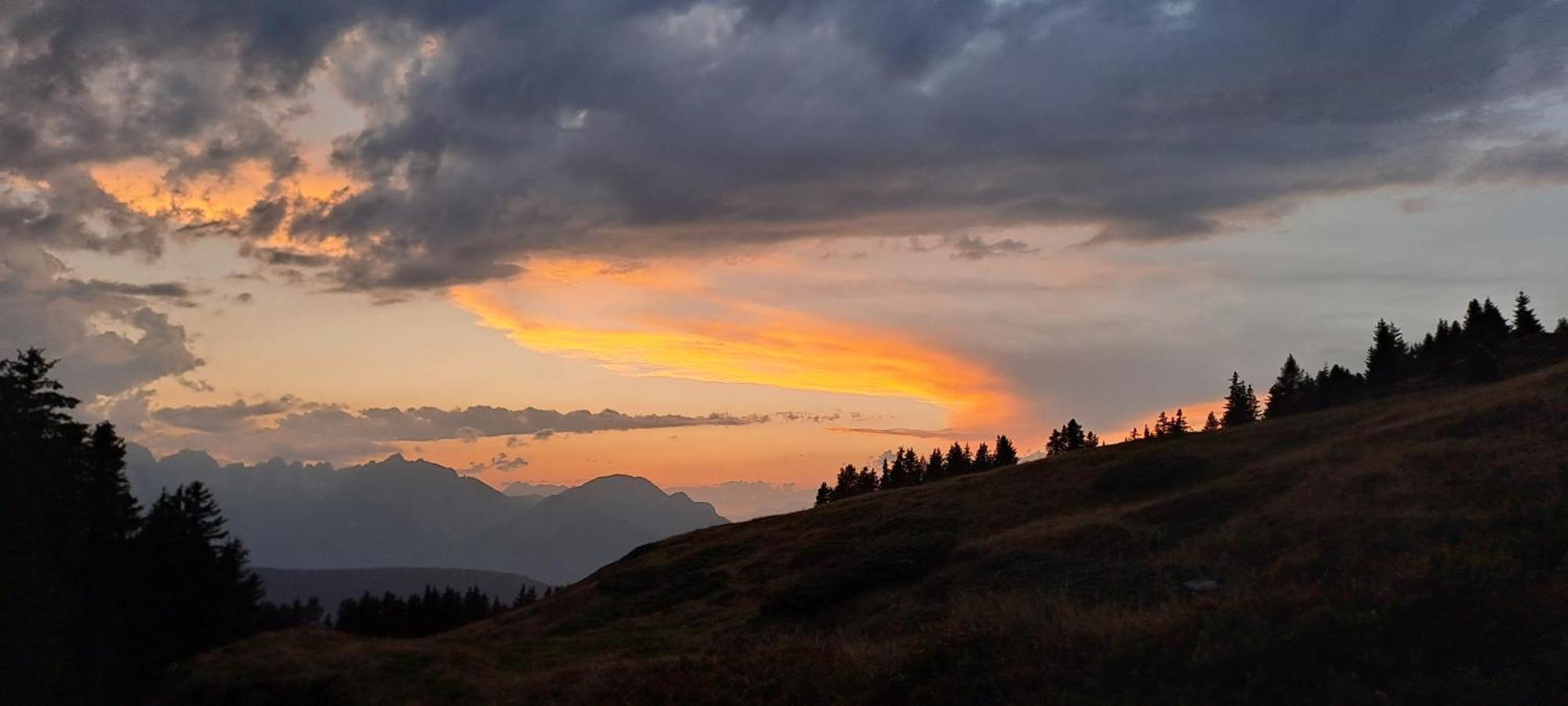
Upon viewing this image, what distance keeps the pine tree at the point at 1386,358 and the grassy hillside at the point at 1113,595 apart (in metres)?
32.3

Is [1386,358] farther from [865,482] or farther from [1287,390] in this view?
[865,482]

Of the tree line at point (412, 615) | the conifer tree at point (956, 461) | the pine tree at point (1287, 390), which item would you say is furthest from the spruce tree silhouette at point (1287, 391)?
the tree line at point (412, 615)

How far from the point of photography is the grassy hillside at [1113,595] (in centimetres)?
1227

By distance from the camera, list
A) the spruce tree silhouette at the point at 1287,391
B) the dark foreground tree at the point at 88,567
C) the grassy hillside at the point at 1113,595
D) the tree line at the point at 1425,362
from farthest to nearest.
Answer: the spruce tree silhouette at the point at 1287,391
the tree line at the point at 1425,362
the dark foreground tree at the point at 88,567
the grassy hillside at the point at 1113,595

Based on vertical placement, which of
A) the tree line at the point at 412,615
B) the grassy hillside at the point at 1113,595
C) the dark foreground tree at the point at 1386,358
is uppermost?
the dark foreground tree at the point at 1386,358

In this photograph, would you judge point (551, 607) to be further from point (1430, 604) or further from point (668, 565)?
point (1430, 604)

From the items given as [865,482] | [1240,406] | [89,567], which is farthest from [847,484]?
[89,567]

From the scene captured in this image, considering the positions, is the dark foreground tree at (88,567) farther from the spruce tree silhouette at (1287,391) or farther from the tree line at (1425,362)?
the spruce tree silhouette at (1287,391)

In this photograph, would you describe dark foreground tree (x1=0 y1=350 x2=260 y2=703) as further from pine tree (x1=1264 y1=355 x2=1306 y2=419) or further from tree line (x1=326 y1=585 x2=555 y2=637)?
pine tree (x1=1264 y1=355 x2=1306 y2=419)

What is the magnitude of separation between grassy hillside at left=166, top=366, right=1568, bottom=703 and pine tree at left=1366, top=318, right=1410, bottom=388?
32.3 m

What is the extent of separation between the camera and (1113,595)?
28.0m

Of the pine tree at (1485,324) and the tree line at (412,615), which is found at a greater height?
the pine tree at (1485,324)

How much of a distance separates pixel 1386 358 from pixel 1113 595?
77749 millimetres

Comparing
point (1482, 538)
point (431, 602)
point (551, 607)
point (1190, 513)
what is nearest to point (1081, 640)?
point (1482, 538)
